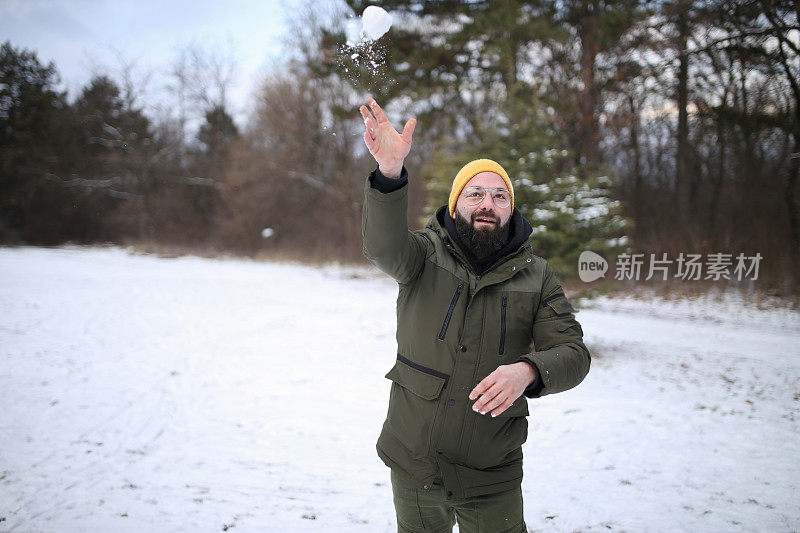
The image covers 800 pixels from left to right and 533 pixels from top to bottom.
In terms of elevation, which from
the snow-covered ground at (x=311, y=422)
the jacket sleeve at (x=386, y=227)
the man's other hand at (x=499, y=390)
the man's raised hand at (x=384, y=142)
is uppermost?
the man's raised hand at (x=384, y=142)

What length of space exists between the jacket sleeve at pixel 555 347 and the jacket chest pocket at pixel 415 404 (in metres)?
0.37

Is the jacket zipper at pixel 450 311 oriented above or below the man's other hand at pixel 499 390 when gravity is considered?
above

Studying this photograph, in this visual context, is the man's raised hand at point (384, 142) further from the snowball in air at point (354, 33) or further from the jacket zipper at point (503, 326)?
the snowball in air at point (354, 33)

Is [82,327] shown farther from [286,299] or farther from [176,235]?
→ [176,235]

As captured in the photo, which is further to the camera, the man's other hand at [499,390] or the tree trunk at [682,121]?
the tree trunk at [682,121]

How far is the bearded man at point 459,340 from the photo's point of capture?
5.82 feet

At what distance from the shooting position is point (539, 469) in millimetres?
4594

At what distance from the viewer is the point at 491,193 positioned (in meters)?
2.01

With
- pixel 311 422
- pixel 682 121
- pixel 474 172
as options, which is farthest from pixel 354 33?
pixel 682 121

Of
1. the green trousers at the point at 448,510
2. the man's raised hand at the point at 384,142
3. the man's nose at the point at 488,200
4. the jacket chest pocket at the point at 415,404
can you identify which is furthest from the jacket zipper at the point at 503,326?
the man's raised hand at the point at 384,142

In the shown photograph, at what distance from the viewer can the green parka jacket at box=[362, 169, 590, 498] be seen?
1817 millimetres

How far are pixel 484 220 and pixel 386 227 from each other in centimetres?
44

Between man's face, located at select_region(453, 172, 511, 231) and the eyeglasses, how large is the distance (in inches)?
0.5

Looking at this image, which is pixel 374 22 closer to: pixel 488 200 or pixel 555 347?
pixel 488 200
